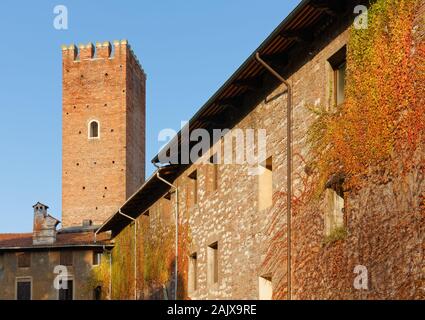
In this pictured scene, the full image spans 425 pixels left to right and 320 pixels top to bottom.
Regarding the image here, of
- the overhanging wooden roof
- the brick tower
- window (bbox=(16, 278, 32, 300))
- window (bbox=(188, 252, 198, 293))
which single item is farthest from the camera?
the brick tower

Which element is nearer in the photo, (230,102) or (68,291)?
(230,102)

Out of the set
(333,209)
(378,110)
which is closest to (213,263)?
(333,209)

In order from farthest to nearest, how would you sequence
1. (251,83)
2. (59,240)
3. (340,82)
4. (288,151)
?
(59,240)
(251,83)
(288,151)
(340,82)

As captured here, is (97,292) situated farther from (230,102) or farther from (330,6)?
(330,6)

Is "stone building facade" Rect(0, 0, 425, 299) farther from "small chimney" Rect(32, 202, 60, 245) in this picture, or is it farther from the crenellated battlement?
the crenellated battlement

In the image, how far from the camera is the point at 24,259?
1458 inches

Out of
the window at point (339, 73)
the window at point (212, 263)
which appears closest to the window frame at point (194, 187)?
the window at point (212, 263)

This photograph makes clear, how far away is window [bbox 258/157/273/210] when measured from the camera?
16484mm

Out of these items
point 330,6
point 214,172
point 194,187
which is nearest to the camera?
point 330,6

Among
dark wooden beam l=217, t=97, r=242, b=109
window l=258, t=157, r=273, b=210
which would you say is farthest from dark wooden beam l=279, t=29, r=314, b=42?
dark wooden beam l=217, t=97, r=242, b=109

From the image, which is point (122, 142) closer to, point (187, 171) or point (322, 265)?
point (187, 171)

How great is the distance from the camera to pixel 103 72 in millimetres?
55031

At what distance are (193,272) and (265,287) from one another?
5731mm

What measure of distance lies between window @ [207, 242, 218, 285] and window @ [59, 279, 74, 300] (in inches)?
717
